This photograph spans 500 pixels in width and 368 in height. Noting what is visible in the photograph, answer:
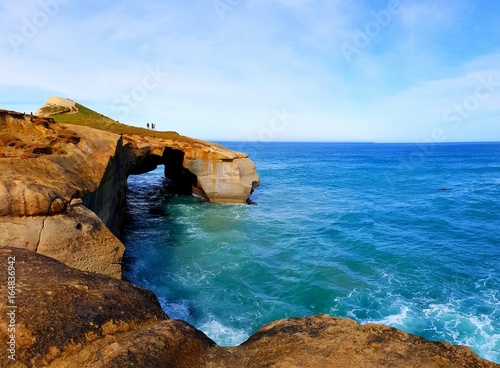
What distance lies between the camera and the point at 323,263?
1680 centimetres

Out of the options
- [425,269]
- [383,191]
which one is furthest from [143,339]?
[383,191]

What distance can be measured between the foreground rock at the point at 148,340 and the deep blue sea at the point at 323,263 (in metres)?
6.52

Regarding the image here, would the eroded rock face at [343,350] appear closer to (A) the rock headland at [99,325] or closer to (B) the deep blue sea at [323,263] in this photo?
(A) the rock headland at [99,325]

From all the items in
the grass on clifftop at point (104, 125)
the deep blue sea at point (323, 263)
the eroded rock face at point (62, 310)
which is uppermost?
the grass on clifftop at point (104, 125)

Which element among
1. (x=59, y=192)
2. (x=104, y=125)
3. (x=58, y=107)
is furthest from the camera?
(x=58, y=107)

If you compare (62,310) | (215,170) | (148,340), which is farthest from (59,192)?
(215,170)

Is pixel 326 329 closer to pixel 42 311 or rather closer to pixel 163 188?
pixel 42 311

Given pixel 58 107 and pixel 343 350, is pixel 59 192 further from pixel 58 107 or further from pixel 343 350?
pixel 58 107

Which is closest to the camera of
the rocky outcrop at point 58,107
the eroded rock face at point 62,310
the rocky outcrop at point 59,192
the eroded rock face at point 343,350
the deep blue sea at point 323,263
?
the eroded rock face at point 62,310

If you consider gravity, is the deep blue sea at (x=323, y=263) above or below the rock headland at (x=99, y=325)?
below

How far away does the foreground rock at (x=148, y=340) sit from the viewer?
160 inches

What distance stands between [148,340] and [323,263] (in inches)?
535

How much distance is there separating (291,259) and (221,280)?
14.2 ft

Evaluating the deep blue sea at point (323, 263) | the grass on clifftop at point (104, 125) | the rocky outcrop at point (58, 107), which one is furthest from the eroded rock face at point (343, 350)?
the rocky outcrop at point (58, 107)
